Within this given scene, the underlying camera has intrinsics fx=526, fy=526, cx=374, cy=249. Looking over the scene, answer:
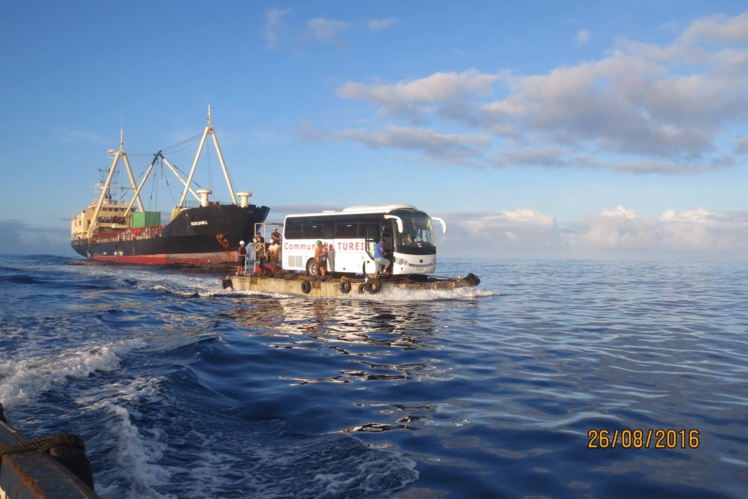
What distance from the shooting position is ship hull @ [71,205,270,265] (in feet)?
A: 153

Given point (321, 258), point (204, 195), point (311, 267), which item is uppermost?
point (204, 195)

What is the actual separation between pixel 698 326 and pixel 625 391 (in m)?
9.67

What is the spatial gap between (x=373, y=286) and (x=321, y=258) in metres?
4.10

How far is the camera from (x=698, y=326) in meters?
15.8

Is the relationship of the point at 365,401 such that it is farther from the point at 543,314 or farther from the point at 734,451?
the point at 543,314

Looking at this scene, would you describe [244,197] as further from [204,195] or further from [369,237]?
[369,237]

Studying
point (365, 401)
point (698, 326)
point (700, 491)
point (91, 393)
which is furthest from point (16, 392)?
point (698, 326)

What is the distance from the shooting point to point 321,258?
80.3ft

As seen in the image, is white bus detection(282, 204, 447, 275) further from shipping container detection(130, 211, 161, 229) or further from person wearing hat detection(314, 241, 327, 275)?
shipping container detection(130, 211, 161, 229)

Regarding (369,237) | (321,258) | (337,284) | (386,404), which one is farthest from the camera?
(321,258)

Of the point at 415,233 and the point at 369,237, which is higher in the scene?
the point at 415,233

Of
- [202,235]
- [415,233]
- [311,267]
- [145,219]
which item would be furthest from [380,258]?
[145,219]

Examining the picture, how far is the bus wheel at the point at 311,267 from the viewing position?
84.8 ft
